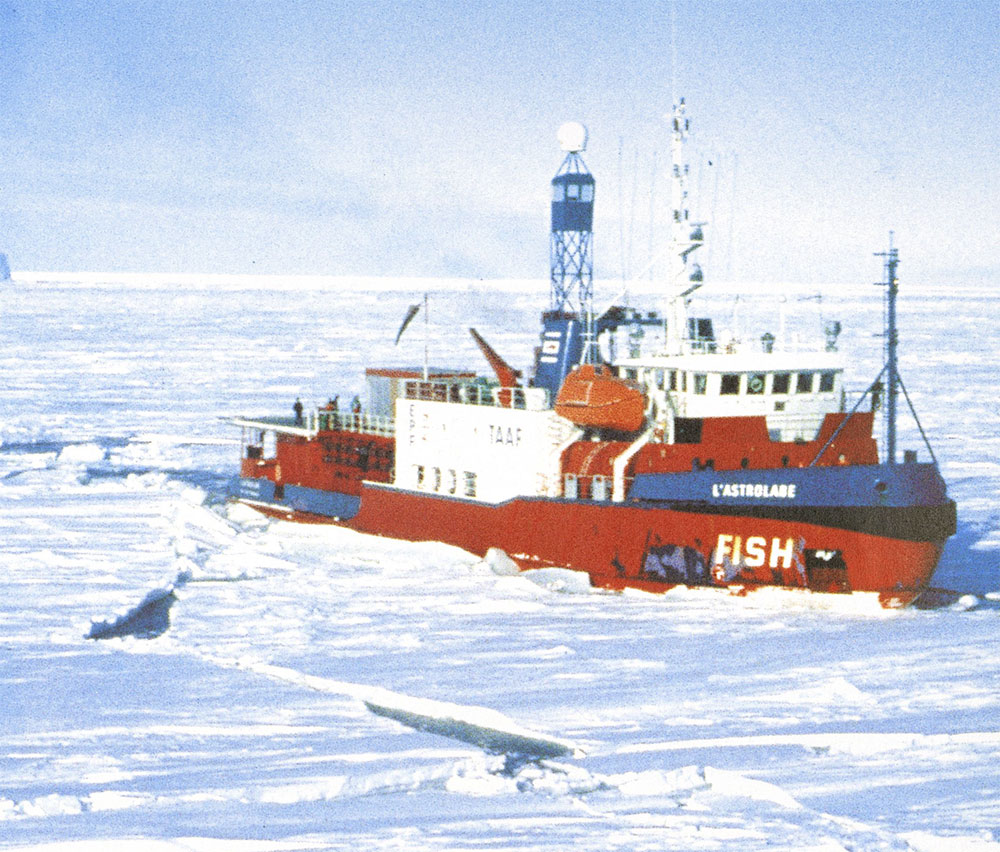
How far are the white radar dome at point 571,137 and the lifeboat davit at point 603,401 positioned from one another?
5.97 m

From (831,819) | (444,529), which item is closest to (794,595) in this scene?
(444,529)

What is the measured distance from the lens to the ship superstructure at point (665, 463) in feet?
64.1

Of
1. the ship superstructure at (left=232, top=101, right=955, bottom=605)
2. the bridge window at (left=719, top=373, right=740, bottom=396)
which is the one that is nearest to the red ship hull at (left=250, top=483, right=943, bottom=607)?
the ship superstructure at (left=232, top=101, right=955, bottom=605)

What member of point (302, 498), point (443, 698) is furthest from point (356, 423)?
point (443, 698)

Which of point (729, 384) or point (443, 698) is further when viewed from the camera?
point (729, 384)

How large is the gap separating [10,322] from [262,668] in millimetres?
78111

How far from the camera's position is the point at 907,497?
19281 mm

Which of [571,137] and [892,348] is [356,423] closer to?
[571,137]

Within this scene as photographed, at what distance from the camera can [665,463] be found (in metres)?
21.1

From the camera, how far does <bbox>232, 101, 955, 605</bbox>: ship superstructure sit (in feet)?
64.1

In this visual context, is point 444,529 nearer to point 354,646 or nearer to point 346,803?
point 354,646

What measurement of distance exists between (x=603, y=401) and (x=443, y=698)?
8029 millimetres

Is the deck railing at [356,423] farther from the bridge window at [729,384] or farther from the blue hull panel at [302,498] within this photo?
the bridge window at [729,384]

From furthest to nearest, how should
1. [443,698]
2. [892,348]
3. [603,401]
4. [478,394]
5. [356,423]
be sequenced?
[356,423]
[478,394]
[603,401]
[892,348]
[443,698]
